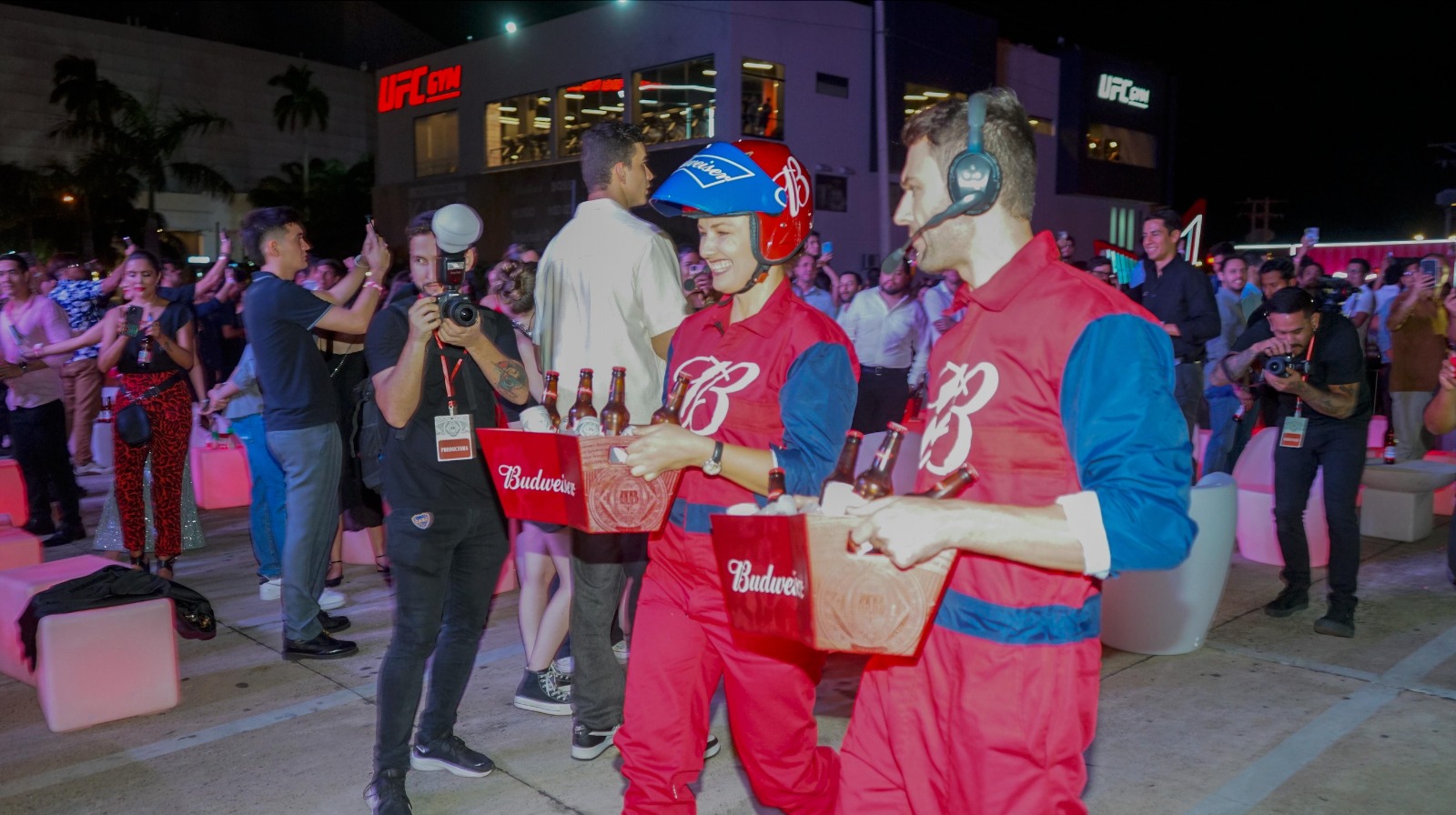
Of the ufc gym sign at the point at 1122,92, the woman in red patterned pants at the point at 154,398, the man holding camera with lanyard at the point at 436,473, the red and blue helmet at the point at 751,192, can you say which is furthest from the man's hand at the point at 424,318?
the ufc gym sign at the point at 1122,92

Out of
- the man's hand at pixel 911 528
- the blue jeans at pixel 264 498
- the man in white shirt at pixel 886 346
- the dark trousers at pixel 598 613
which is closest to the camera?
the man's hand at pixel 911 528

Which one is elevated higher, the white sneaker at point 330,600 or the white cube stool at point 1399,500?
the white cube stool at point 1399,500

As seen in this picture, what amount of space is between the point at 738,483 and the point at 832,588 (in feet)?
3.32

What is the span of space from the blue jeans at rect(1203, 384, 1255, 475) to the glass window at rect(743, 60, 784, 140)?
19118mm

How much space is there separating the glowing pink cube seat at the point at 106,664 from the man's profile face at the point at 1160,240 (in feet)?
22.6

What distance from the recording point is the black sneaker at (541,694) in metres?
4.75

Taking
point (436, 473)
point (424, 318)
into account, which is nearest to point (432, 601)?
point (436, 473)

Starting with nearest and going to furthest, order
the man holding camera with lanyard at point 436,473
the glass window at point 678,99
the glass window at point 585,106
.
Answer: the man holding camera with lanyard at point 436,473 → the glass window at point 678,99 → the glass window at point 585,106

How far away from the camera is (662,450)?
258 centimetres

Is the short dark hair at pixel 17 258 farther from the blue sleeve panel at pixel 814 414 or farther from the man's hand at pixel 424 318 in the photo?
the blue sleeve panel at pixel 814 414

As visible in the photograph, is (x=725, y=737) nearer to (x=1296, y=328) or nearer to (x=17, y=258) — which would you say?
(x=1296, y=328)

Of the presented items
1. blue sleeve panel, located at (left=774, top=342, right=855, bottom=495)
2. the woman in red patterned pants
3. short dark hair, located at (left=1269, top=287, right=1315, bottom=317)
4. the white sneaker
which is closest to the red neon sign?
the woman in red patterned pants

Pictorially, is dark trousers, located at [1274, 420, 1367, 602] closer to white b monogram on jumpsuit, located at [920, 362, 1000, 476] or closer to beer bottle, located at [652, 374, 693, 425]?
beer bottle, located at [652, 374, 693, 425]

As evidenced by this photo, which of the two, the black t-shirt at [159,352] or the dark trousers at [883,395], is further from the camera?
the dark trousers at [883,395]
